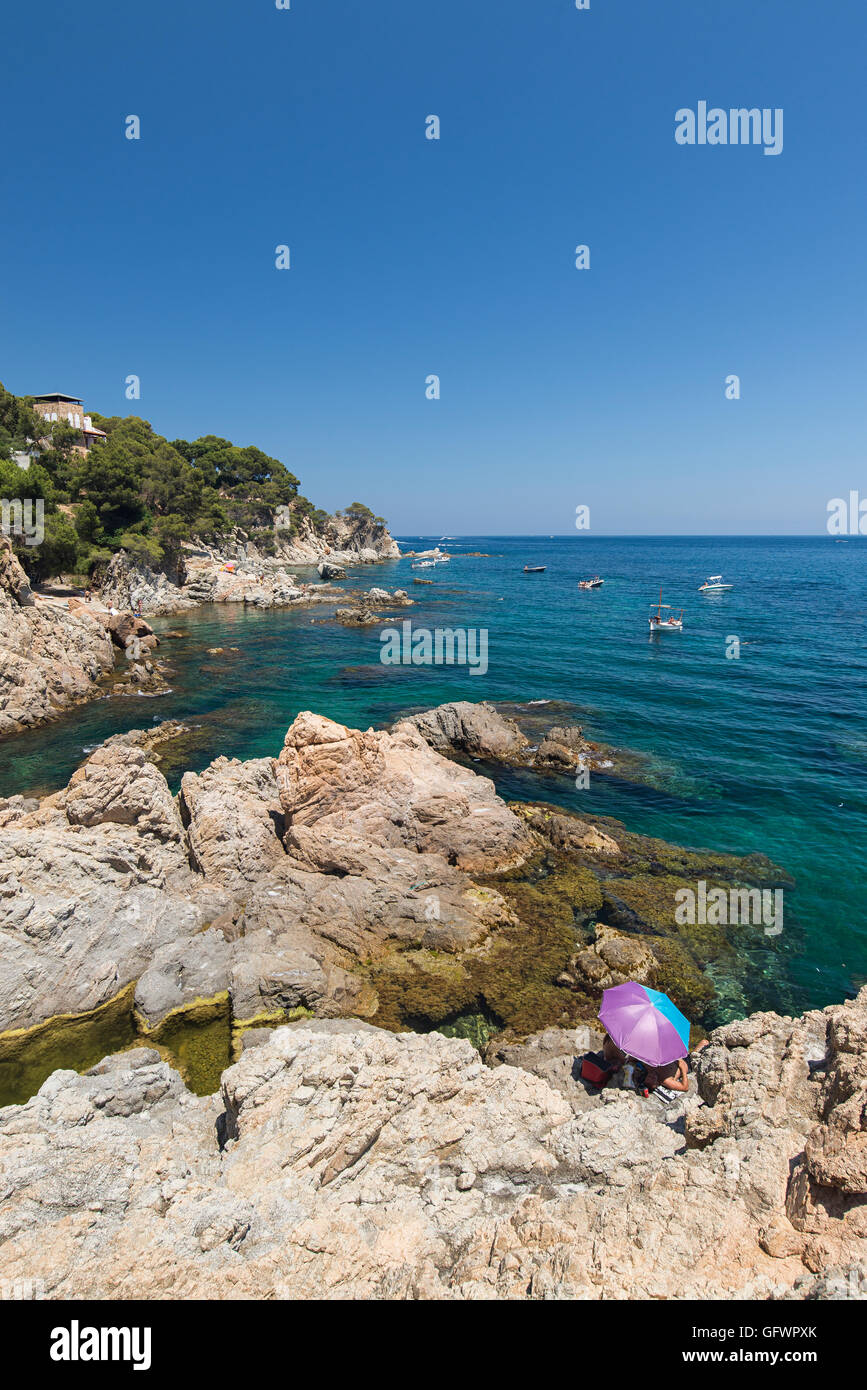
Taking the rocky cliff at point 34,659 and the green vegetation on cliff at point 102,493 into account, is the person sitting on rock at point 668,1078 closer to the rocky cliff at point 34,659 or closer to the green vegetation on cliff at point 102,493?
the rocky cliff at point 34,659

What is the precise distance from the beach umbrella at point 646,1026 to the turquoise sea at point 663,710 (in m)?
4.40

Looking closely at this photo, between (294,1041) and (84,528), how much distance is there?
2373 inches

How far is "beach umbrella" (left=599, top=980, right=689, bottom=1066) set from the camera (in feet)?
32.1

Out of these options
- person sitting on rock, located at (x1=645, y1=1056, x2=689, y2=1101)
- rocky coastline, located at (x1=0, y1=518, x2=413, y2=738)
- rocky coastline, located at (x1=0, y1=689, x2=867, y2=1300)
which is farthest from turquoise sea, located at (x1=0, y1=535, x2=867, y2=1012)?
person sitting on rock, located at (x1=645, y1=1056, x2=689, y2=1101)

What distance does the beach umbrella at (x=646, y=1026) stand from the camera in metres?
9.79

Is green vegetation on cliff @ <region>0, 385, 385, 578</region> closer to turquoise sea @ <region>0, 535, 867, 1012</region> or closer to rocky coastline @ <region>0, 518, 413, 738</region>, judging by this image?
rocky coastline @ <region>0, 518, 413, 738</region>

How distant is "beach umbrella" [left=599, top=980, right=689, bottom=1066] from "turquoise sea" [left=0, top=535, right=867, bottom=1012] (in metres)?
4.40

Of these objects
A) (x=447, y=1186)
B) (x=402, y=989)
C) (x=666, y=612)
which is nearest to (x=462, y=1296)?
(x=447, y=1186)

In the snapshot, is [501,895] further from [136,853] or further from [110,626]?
[110,626]

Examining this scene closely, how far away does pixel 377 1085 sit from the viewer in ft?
26.2

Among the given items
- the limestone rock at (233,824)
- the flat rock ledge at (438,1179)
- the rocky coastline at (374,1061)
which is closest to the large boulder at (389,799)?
the rocky coastline at (374,1061)

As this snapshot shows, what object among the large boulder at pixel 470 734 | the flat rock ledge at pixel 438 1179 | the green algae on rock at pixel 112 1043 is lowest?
the green algae on rock at pixel 112 1043

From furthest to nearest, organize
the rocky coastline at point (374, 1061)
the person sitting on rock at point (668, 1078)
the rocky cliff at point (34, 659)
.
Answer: the rocky cliff at point (34, 659)
the person sitting on rock at point (668, 1078)
the rocky coastline at point (374, 1061)

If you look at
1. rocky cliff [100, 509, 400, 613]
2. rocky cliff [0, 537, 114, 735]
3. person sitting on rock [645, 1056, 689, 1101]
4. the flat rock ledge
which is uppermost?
rocky cliff [100, 509, 400, 613]
